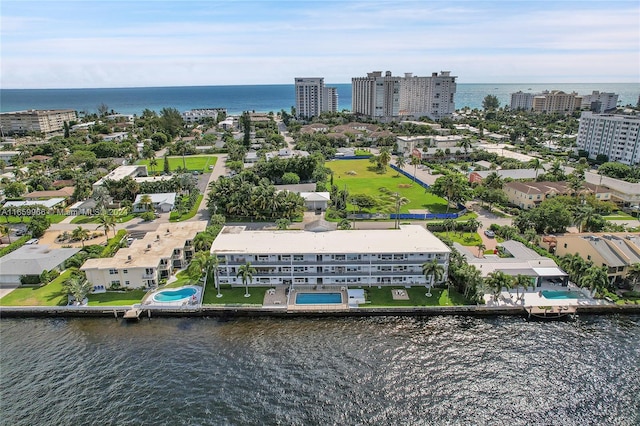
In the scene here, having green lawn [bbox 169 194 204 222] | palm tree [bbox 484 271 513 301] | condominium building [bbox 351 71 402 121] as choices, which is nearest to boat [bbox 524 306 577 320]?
palm tree [bbox 484 271 513 301]

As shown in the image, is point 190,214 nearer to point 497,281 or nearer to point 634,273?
point 497,281

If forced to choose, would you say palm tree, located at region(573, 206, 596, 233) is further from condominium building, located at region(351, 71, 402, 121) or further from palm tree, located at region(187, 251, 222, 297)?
condominium building, located at region(351, 71, 402, 121)

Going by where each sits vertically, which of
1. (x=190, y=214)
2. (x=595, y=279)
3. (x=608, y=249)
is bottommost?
(x=190, y=214)

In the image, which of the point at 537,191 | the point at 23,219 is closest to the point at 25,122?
the point at 23,219

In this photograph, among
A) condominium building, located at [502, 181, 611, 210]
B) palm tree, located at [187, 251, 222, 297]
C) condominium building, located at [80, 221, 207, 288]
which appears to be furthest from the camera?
condominium building, located at [502, 181, 611, 210]

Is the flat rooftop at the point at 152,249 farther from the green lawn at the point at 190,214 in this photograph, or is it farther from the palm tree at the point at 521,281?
the palm tree at the point at 521,281

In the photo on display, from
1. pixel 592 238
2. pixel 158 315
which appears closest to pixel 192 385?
pixel 158 315
